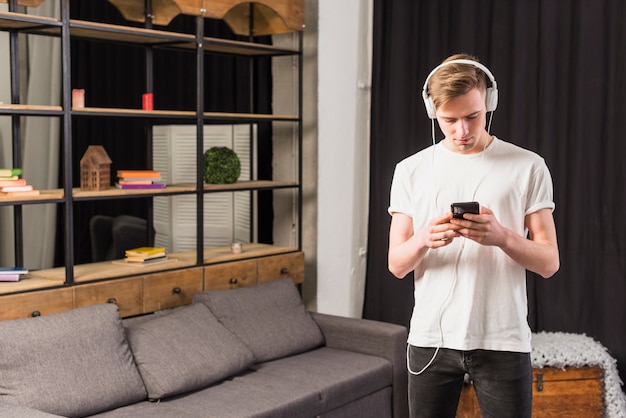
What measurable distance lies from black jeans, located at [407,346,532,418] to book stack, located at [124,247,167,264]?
1.94m

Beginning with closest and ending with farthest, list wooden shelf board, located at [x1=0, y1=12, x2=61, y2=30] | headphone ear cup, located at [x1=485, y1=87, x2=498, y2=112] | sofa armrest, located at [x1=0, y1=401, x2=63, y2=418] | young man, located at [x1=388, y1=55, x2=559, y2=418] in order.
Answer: young man, located at [x1=388, y1=55, x2=559, y2=418] → headphone ear cup, located at [x1=485, y1=87, x2=498, y2=112] → sofa armrest, located at [x1=0, y1=401, x2=63, y2=418] → wooden shelf board, located at [x1=0, y1=12, x2=61, y2=30]

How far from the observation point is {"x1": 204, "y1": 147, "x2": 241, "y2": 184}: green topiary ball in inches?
158

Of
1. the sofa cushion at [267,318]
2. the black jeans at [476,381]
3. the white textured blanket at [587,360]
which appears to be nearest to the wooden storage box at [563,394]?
the white textured blanket at [587,360]

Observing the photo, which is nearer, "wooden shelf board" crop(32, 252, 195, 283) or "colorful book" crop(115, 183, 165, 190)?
"wooden shelf board" crop(32, 252, 195, 283)

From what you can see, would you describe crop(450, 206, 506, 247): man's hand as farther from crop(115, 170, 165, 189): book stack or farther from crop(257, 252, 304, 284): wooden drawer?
crop(257, 252, 304, 284): wooden drawer

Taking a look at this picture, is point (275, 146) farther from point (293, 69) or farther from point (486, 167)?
point (486, 167)

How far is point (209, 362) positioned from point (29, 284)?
771 mm

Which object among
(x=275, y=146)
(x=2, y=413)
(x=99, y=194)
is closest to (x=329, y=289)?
(x=275, y=146)

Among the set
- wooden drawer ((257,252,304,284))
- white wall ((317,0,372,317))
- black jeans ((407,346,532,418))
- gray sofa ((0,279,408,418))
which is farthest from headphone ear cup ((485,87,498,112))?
white wall ((317,0,372,317))

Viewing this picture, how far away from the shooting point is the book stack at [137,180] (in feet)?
11.7

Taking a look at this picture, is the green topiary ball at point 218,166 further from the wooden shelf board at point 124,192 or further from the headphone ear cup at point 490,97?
the headphone ear cup at point 490,97

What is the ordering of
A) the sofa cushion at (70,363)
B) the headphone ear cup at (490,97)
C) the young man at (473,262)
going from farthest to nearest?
1. the sofa cushion at (70,363)
2. the headphone ear cup at (490,97)
3. the young man at (473,262)

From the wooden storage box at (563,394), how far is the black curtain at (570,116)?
1.13 ft

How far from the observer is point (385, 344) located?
3.75 m
